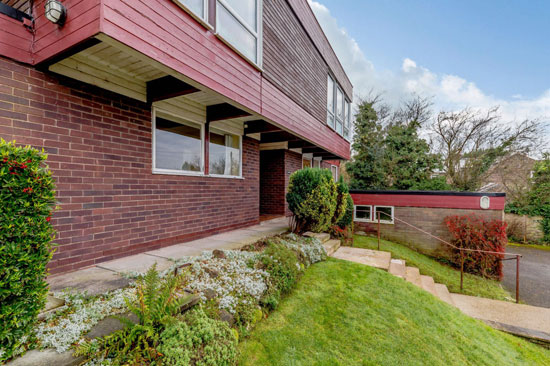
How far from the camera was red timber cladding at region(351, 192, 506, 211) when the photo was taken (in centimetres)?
816

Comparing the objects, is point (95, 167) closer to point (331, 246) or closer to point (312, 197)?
point (312, 197)

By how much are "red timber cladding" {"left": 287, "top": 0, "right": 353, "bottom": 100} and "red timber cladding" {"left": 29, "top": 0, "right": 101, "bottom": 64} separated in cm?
530

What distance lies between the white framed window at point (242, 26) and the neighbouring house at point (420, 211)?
6.68 metres

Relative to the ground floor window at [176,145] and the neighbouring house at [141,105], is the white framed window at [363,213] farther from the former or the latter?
the ground floor window at [176,145]

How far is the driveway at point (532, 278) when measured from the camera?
6.40 meters

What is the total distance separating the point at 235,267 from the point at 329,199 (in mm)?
2713

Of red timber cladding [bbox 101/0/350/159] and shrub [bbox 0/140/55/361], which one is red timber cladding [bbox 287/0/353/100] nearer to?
red timber cladding [bbox 101/0/350/159]

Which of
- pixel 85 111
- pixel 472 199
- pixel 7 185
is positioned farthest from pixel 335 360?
pixel 472 199

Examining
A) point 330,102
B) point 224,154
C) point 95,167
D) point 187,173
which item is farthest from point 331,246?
point 330,102

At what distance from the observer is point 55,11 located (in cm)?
225

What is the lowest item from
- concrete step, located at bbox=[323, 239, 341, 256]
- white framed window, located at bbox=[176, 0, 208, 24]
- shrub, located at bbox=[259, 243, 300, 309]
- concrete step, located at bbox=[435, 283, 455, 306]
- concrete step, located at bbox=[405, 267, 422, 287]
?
concrete step, located at bbox=[435, 283, 455, 306]

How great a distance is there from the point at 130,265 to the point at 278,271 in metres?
1.94

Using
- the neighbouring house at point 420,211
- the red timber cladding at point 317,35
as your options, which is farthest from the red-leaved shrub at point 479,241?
the red timber cladding at point 317,35

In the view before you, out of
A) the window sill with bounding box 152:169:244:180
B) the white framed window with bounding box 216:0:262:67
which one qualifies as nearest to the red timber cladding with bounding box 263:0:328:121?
the white framed window with bounding box 216:0:262:67
